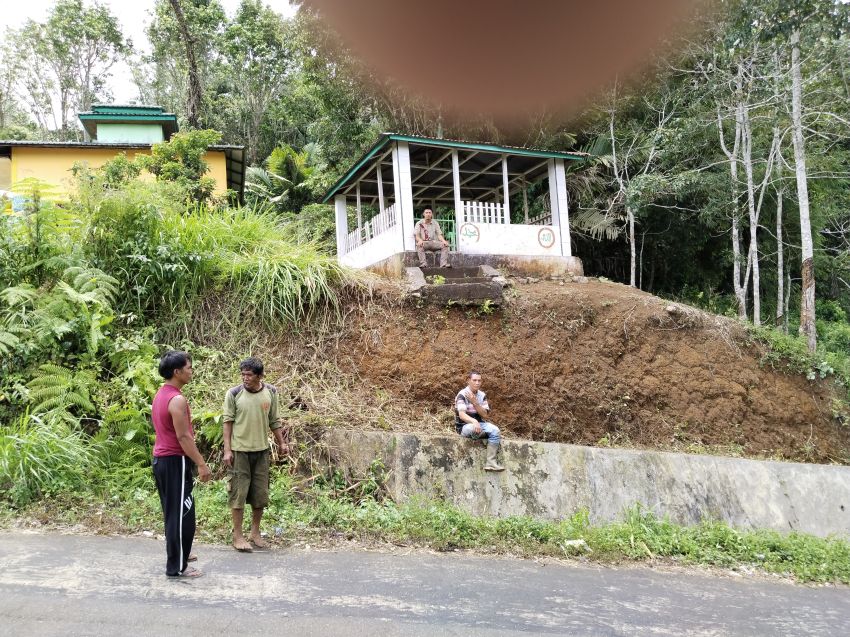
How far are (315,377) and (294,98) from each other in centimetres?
1859

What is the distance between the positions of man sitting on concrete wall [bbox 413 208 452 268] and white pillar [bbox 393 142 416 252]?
55 centimetres

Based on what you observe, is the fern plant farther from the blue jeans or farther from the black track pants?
the blue jeans

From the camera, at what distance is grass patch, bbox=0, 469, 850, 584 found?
5.34 m

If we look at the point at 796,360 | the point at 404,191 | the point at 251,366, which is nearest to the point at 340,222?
the point at 404,191

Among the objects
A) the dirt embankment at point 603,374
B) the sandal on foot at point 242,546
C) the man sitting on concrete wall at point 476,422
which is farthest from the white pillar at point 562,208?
the sandal on foot at point 242,546

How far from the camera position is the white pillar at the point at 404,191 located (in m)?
11.7

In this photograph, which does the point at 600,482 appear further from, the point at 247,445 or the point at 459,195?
the point at 459,195

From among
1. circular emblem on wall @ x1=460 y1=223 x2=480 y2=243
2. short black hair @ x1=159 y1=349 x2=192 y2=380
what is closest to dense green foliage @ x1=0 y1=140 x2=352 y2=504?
short black hair @ x1=159 y1=349 x2=192 y2=380

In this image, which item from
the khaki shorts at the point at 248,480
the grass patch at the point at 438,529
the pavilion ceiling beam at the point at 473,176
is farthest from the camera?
the pavilion ceiling beam at the point at 473,176

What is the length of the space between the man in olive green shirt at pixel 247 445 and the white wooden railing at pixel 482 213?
309 inches

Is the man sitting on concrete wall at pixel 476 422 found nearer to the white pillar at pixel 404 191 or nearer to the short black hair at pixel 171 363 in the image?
the short black hair at pixel 171 363

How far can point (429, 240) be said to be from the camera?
36.2 feet

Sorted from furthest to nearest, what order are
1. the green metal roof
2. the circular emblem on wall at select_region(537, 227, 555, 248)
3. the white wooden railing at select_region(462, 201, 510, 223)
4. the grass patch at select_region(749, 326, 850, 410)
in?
the circular emblem on wall at select_region(537, 227, 555, 248) → the white wooden railing at select_region(462, 201, 510, 223) → the green metal roof → the grass patch at select_region(749, 326, 850, 410)

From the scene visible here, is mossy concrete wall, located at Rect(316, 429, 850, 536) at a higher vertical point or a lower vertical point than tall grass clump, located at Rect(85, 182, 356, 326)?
lower
